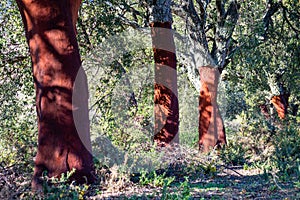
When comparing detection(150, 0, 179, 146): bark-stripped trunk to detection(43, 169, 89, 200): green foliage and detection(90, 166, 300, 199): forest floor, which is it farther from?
detection(43, 169, 89, 200): green foliage

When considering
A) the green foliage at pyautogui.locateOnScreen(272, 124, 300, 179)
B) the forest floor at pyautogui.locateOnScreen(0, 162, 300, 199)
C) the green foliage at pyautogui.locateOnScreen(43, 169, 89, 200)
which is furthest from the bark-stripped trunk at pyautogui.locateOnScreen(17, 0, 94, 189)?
the green foliage at pyautogui.locateOnScreen(272, 124, 300, 179)

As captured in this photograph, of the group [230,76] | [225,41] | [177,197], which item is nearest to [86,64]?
[225,41]

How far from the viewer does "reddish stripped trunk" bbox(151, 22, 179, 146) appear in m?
Answer: 9.27

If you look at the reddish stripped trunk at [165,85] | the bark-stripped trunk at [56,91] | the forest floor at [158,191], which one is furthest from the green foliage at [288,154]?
the bark-stripped trunk at [56,91]

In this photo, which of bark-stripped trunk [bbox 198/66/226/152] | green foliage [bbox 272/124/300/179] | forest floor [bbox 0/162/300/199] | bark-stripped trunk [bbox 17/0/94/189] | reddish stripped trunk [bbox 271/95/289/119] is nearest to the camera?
forest floor [bbox 0/162/300/199]

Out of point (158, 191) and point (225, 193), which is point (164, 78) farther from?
point (225, 193)

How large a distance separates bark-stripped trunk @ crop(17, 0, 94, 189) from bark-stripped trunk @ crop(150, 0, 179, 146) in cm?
425

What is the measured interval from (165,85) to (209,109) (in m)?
2.49

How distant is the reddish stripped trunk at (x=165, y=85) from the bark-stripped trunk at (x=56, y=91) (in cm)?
425

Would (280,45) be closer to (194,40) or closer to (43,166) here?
(194,40)

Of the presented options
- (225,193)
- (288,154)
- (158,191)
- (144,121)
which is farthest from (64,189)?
(144,121)

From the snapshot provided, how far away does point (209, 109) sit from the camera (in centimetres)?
1139

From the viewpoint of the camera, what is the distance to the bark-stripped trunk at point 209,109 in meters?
11.2

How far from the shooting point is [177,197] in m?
3.82
